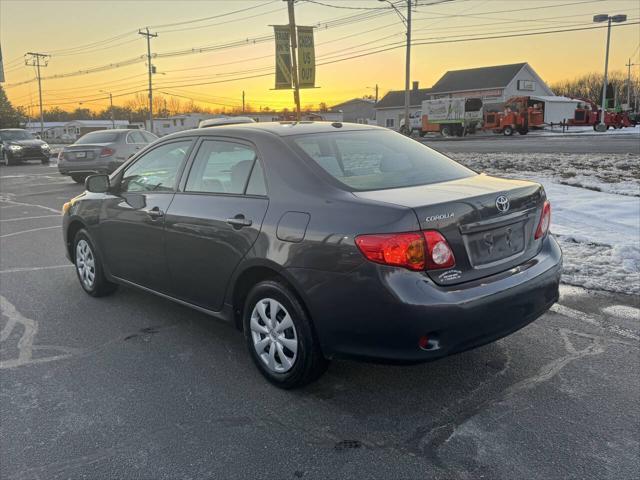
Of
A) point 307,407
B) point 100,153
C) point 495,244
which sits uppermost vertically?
point 100,153

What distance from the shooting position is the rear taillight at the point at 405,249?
2.87m

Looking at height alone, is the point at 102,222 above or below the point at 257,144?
below

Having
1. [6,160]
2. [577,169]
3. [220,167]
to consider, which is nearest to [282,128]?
[220,167]

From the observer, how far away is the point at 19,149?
82.0 ft

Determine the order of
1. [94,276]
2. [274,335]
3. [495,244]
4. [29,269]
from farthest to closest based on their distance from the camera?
[29,269] < [94,276] < [274,335] < [495,244]

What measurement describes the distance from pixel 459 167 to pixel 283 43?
20.3m

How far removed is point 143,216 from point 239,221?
1262 mm

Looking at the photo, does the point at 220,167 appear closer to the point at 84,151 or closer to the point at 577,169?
the point at 577,169

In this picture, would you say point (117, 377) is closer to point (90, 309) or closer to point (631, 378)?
point (90, 309)

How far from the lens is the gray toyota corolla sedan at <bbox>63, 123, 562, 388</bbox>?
2.91m

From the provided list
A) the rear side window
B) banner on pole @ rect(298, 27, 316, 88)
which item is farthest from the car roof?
banner on pole @ rect(298, 27, 316, 88)

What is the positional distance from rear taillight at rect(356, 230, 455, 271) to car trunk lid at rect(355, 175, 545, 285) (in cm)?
5

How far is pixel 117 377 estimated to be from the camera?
3754mm

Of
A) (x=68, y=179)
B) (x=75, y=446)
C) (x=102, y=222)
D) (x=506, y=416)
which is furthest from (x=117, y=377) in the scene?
(x=68, y=179)
